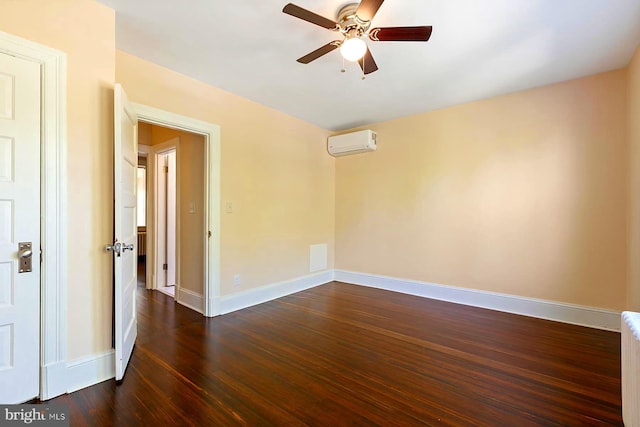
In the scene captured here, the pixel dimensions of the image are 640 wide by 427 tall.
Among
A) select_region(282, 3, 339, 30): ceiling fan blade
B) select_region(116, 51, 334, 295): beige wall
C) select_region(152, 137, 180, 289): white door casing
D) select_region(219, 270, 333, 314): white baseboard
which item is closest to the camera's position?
select_region(282, 3, 339, 30): ceiling fan blade

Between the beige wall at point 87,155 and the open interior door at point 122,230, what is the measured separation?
0.10 metres

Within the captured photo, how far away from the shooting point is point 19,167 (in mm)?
1665

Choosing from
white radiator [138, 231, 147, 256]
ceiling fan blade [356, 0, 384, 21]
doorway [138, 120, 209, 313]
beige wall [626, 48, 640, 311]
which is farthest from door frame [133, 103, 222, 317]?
white radiator [138, 231, 147, 256]

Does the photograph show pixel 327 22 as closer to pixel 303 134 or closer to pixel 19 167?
pixel 19 167

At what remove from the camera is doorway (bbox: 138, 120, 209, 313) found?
11.1 ft

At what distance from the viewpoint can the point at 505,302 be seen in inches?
132

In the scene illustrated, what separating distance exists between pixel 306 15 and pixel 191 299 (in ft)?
10.7

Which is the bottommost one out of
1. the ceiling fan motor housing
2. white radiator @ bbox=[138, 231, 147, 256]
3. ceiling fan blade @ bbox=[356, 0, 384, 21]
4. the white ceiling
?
white radiator @ bbox=[138, 231, 147, 256]

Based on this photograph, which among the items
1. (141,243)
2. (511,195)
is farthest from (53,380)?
(141,243)

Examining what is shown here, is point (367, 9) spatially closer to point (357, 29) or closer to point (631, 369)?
point (357, 29)

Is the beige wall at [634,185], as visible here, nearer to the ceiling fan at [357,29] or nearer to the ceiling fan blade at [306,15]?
the ceiling fan at [357,29]

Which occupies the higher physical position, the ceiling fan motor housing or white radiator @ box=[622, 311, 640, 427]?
the ceiling fan motor housing

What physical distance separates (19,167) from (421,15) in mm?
2791

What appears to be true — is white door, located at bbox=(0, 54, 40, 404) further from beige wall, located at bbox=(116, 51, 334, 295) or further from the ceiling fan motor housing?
the ceiling fan motor housing
